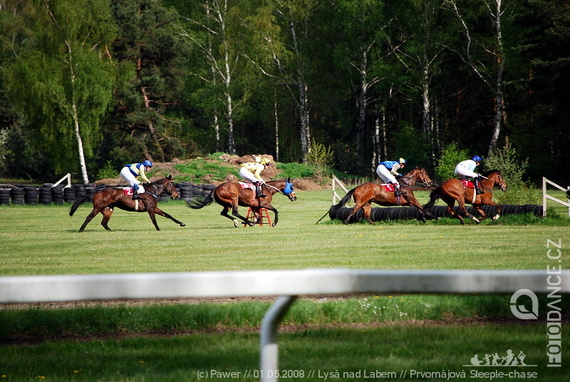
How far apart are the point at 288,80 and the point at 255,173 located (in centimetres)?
3061

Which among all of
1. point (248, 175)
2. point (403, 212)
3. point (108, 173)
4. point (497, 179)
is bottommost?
point (108, 173)

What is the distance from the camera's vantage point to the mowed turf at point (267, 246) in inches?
493

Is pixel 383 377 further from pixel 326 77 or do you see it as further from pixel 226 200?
pixel 326 77

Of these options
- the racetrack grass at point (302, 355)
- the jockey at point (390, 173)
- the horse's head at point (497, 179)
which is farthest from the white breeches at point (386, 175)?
the racetrack grass at point (302, 355)

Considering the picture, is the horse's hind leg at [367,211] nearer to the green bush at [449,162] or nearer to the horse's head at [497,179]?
the horse's head at [497,179]

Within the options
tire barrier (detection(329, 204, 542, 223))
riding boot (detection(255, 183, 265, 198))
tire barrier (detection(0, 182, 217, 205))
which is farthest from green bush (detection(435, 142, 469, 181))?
riding boot (detection(255, 183, 265, 198))

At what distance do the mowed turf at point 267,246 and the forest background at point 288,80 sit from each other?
1952 cm

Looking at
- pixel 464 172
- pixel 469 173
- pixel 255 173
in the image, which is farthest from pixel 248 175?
pixel 469 173

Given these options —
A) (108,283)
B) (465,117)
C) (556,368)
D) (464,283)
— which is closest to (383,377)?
(556,368)

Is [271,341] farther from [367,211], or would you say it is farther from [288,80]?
[288,80]

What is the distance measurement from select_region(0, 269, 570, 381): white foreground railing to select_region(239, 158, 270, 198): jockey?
781 inches

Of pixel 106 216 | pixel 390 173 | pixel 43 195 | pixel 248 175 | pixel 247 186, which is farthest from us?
pixel 43 195

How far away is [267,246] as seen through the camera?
51.9ft

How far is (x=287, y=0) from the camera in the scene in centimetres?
5144
